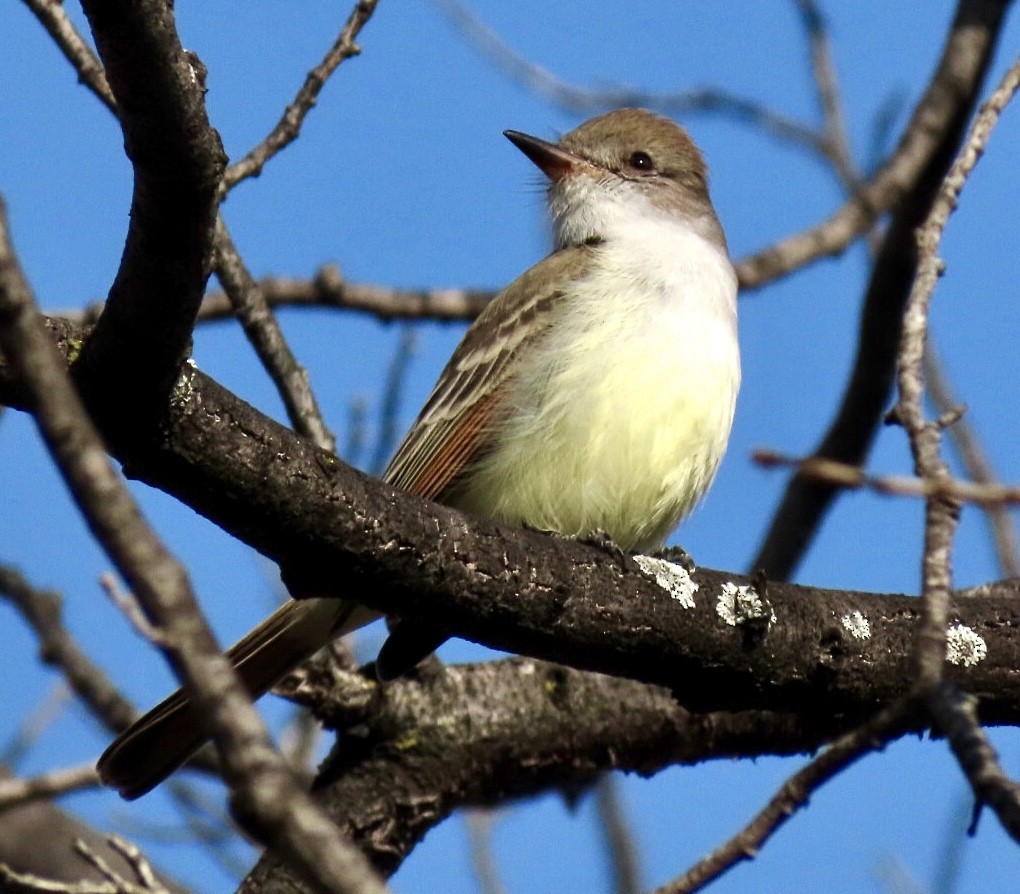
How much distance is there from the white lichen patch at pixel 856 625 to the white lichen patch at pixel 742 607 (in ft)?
1.00

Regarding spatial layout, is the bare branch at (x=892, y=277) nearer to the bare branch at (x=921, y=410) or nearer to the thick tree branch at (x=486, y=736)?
the thick tree branch at (x=486, y=736)

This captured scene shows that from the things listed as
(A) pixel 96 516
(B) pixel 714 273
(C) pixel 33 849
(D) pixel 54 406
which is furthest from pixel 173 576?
(B) pixel 714 273

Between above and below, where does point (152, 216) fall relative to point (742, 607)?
below

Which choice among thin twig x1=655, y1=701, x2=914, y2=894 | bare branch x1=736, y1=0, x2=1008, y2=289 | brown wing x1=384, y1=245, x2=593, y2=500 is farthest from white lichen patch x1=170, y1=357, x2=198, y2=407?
bare branch x1=736, y1=0, x2=1008, y2=289

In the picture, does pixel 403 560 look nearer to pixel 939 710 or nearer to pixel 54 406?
pixel 939 710

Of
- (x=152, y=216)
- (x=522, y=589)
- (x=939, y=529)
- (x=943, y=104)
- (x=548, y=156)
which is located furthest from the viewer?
(x=548, y=156)

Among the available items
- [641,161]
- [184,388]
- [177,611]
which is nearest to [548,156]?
[641,161]

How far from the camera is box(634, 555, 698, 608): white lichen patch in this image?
5.02 m

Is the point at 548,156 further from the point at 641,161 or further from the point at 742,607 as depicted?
the point at 742,607

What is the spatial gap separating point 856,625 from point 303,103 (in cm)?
282

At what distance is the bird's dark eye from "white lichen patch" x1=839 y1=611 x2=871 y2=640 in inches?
139

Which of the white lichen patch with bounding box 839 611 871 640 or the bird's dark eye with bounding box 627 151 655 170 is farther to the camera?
the bird's dark eye with bounding box 627 151 655 170

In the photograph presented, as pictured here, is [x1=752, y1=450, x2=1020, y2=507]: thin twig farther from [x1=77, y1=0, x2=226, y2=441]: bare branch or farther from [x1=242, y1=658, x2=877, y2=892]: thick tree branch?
[x1=242, y1=658, x2=877, y2=892]: thick tree branch

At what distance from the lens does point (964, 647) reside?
17.1ft
